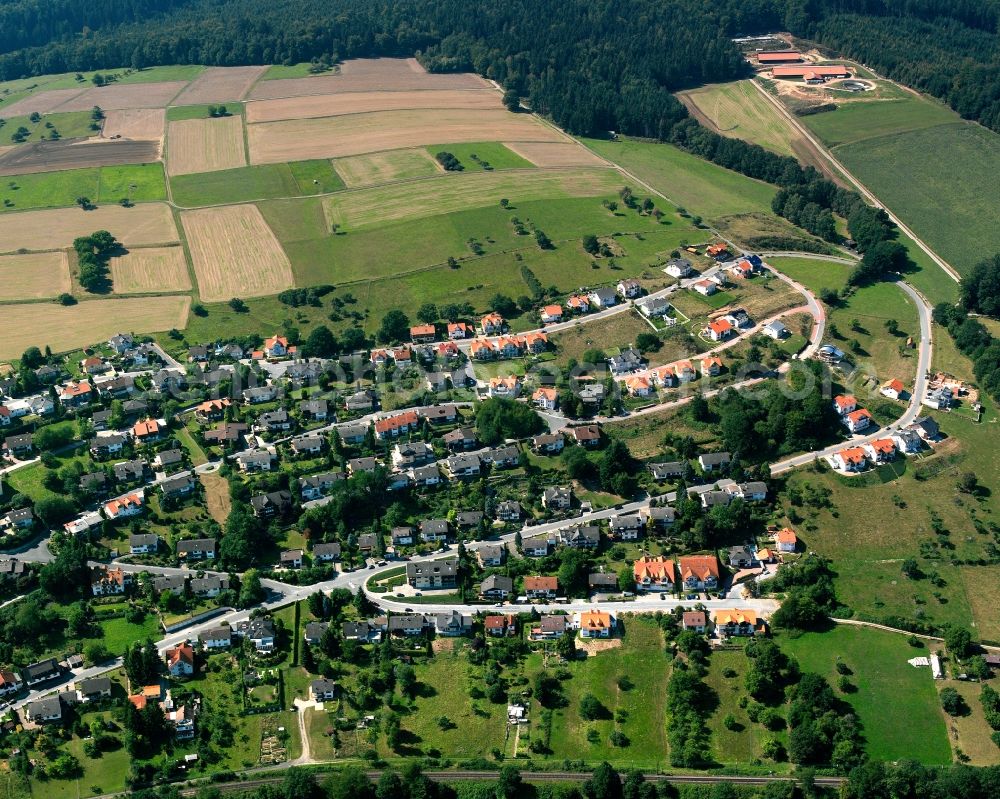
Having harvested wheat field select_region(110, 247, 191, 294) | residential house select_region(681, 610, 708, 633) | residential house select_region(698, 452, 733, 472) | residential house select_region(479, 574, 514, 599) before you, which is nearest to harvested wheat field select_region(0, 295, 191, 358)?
harvested wheat field select_region(110, 247, 191, 294)

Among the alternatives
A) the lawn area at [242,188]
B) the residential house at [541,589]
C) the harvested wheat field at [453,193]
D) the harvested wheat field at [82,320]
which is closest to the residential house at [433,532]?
the residential house at [541,589]

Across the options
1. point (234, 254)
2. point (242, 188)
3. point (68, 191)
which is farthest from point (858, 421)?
point (68, 191)

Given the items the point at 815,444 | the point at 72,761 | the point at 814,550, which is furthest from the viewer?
the point at 815,444

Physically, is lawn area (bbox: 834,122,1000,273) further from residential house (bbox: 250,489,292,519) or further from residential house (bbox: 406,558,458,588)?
residential house (bbox: 250,489,292,519)

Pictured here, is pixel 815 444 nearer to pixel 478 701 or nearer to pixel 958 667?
pixel 958 667

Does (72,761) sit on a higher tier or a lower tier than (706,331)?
lower

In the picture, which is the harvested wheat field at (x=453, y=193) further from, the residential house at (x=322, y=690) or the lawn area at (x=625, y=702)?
the lawn area at (x=625, y=702)

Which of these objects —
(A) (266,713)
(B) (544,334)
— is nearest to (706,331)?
(B) (544,334)
